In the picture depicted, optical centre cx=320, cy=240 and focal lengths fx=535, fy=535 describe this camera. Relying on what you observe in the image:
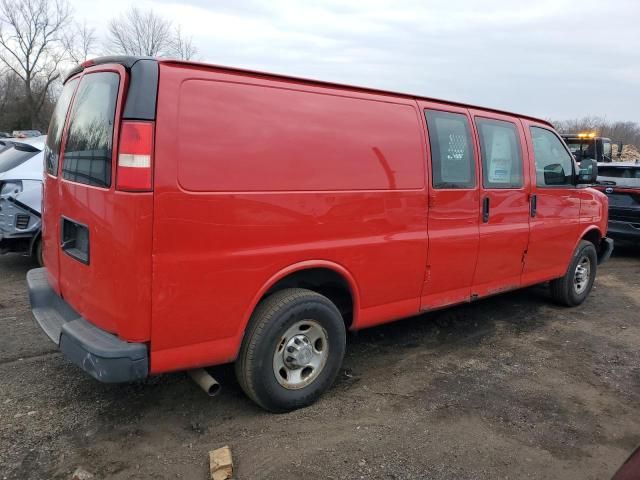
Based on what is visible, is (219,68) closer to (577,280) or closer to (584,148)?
(577,280)

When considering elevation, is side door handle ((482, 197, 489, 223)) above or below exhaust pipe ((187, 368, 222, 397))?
above

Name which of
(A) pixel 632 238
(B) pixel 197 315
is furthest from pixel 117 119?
(A) pixel 632 238

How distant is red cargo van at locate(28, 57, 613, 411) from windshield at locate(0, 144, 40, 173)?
3194 millimetres

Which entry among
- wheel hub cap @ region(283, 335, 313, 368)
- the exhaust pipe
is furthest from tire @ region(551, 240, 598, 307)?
the exhaust pipe

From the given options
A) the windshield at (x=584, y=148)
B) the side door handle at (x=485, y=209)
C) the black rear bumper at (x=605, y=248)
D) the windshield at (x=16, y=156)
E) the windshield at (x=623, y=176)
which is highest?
the windshield at (x=584, y=148)

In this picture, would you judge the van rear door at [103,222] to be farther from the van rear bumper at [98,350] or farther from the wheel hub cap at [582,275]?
the wheel hub cap at [582,275]

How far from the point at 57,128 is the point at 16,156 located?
3.56 meters

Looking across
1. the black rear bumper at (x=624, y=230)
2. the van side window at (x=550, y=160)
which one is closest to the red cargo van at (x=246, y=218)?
the van side window at (x=550, y=160)

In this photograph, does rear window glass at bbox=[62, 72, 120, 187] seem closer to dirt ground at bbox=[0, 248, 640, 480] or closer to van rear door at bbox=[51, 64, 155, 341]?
van rear door at bbox=[51, 64, 155, 341]

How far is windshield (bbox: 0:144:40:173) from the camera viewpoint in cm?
640

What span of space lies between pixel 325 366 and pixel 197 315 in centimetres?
104

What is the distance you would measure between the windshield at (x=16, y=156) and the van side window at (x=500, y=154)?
525cm

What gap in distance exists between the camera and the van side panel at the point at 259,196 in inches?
110

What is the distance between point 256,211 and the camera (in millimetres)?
3051
